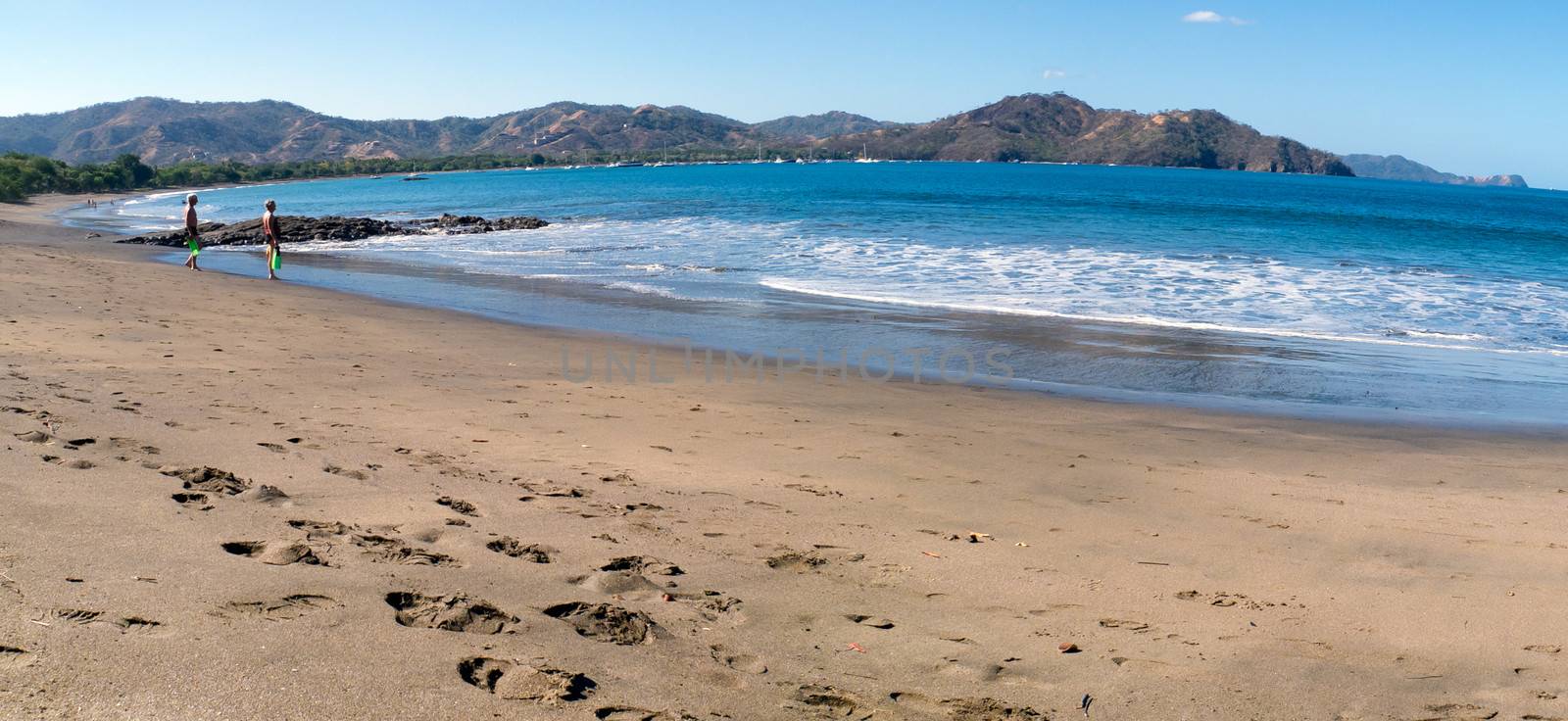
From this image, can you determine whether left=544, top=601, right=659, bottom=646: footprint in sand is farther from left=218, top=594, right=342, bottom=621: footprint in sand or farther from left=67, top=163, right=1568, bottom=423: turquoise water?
left=67, top=163, right=1568, bottom=423: turquoise water

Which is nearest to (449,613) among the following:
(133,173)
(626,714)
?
(626,714)

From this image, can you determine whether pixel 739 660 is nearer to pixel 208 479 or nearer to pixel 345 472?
pixel 345 472

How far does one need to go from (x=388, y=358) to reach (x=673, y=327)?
14.2 ft

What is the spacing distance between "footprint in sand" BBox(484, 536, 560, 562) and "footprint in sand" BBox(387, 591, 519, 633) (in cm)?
57

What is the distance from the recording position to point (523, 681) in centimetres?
310

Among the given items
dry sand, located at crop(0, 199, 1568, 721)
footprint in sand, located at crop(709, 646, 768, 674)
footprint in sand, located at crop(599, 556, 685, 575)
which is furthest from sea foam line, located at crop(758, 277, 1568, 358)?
footprint in sand, located at crop(709, 646, 768, 674)

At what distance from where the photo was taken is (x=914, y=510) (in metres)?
5.48

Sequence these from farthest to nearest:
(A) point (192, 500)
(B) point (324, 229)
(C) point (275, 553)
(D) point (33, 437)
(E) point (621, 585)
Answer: (B) point (324, 229)
(D) point (33, 437)
(A) point (192, 500)
(E) point (621, 585)
(C) point (275, 553)

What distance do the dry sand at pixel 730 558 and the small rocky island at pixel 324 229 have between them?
19.6 meters

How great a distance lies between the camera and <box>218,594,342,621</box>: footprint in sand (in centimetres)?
329

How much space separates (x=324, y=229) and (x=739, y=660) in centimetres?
2756

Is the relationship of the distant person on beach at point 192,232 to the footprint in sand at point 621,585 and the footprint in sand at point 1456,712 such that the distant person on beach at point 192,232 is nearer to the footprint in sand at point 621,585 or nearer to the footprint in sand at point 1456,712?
the footprint in sand at point 621,585

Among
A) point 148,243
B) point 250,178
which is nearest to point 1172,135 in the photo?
point 250,178

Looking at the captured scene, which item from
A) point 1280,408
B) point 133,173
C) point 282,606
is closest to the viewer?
point 282,606
